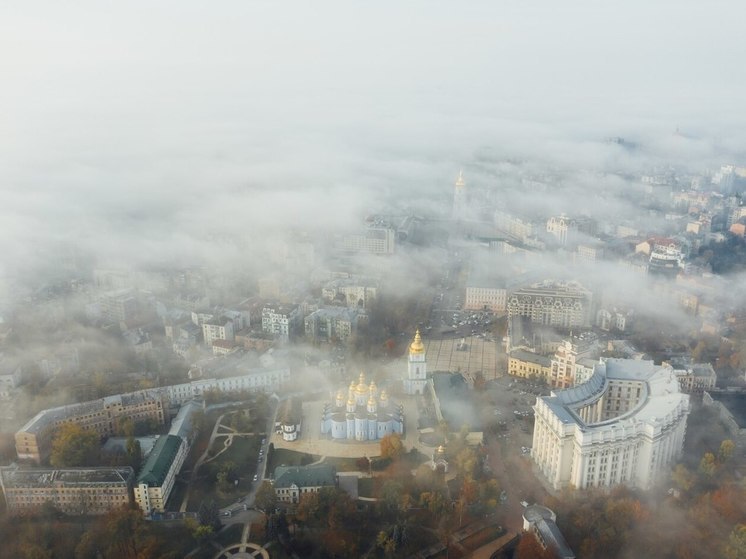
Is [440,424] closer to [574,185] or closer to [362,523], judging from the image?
[362,523]

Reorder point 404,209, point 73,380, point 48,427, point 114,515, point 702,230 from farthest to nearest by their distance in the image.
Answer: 1. point 404,209
2. point 702,230
3. point 73,380
4. point 48,427
5. point 114,515

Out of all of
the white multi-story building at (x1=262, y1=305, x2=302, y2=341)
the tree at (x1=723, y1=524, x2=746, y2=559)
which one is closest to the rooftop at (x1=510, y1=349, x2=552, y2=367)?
the white multi-story building at (x1=262, y1=305, x2=302, y2=341)

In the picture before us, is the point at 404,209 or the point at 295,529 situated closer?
the point at 295,529

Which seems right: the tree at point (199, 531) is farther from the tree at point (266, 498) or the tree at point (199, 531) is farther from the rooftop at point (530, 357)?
the rooftop at point (530, 357)

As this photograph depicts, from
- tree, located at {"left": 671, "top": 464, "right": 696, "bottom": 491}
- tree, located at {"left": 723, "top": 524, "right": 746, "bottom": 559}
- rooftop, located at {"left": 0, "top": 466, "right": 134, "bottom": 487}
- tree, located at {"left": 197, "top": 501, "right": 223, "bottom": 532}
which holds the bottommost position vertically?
tree, located at {"left": 197, "top": 501, "right": 223, "bottom": 532}

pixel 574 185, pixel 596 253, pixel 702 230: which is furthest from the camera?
pixel 574 185

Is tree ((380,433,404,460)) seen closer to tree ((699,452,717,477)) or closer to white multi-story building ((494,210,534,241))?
tree ((699,452,717,477))

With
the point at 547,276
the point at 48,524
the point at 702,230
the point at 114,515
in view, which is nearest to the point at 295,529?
the point at 114,515
